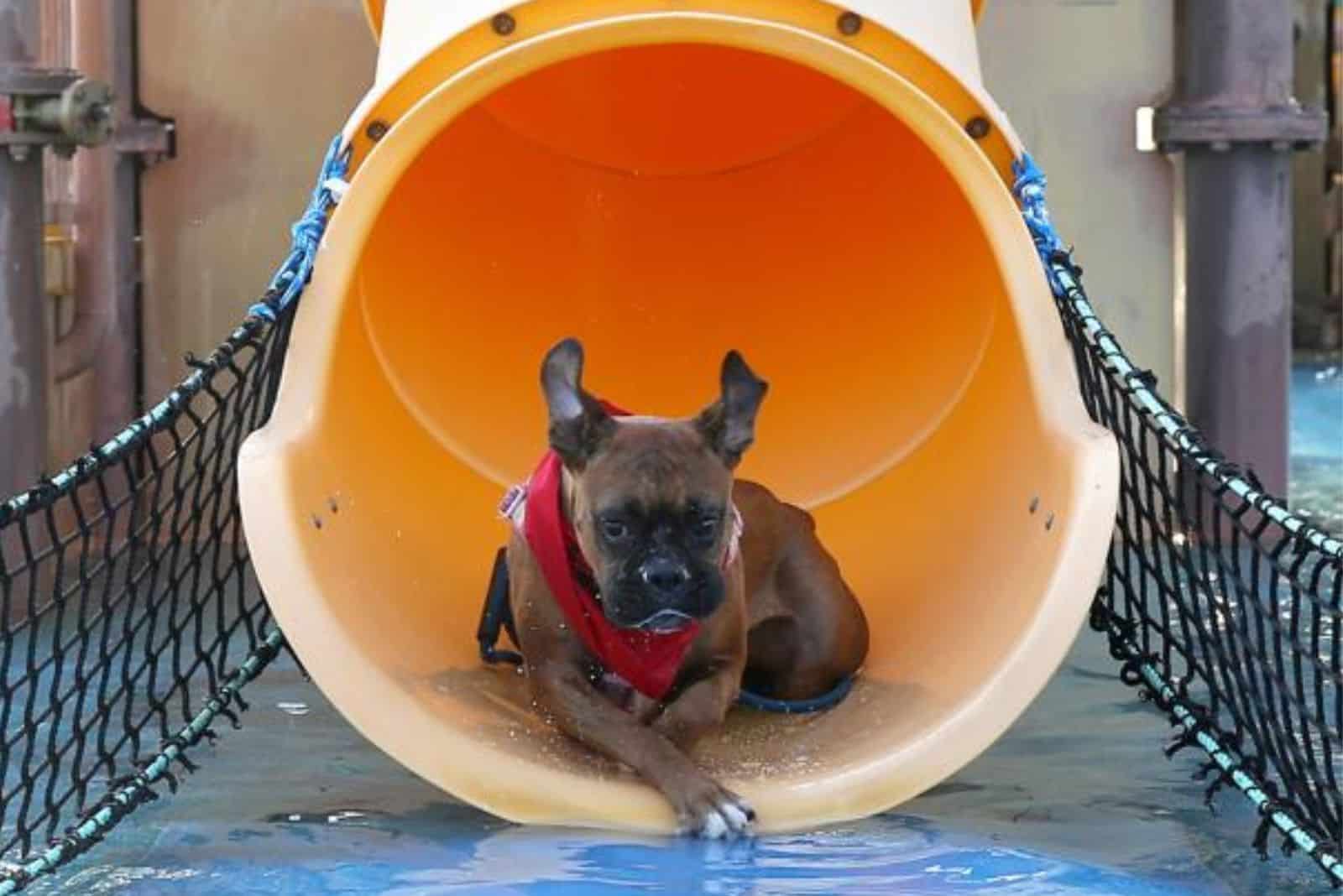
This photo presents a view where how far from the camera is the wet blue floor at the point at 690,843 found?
3.44m

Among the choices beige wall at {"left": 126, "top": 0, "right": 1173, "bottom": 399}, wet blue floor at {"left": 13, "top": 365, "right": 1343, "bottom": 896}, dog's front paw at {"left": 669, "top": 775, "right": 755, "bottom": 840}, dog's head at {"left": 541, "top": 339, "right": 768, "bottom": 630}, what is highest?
beige wall at {"left": 126, "top": 0, "right": 1173, "bottom": 399}

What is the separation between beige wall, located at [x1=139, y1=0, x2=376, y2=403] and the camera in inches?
243

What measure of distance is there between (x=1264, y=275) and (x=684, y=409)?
5.12 feet

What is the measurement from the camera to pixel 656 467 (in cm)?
378

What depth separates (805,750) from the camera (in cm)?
402

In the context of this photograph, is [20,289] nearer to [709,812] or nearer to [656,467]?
[656,467]

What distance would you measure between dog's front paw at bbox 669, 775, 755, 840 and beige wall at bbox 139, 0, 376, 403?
9.25 feet

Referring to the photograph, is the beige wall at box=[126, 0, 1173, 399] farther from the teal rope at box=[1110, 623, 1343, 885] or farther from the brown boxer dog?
the brown boxer dog

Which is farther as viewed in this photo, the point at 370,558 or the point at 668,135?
the point at 668,135

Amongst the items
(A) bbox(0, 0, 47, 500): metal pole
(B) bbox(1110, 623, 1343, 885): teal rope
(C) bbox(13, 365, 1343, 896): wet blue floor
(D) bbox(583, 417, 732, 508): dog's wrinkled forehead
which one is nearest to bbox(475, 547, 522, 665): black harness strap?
(C) bbox(13, 365, 1343, 896): wet blue floor

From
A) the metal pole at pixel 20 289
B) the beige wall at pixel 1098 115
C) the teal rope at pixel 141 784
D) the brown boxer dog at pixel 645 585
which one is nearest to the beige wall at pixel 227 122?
the metal pole at pixel 20 289

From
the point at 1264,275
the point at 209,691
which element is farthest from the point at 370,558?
the point at 1264,275

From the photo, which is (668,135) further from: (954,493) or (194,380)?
(194,380)

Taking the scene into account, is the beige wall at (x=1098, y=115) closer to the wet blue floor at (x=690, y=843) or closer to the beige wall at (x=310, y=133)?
the beige wall at (x=310, y=133)
